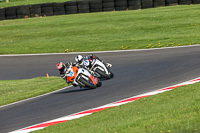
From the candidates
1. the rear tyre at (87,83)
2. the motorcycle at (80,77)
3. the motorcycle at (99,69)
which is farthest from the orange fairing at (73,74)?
the motorcycle at (99,69)

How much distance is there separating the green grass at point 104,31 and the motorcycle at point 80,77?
8665 millimetres

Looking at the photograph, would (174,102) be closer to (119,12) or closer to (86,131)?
(86,131)

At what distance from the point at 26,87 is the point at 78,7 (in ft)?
63.4

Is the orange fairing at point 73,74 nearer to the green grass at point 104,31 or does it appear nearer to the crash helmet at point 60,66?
the crash helmet at point 60,66

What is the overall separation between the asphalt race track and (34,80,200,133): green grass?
70.8 inches

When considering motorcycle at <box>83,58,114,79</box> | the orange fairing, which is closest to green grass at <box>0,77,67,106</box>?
motorcycle at <box>83,58,114,79</box>

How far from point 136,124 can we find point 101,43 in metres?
17.4

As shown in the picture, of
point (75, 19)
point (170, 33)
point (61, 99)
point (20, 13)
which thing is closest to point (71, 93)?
point (61, 99)

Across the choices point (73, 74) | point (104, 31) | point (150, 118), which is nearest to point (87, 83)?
point (73, 74)

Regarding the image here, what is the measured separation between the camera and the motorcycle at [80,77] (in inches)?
512

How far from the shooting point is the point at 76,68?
13.1 metres

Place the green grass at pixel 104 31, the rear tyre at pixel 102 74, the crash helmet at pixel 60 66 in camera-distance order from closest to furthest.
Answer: the crash helmet at pixel 60 66 < the rear tyre at pixel 102 74 < the green grass at pixel 104 31

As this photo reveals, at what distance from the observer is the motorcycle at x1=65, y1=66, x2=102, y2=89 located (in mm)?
12992

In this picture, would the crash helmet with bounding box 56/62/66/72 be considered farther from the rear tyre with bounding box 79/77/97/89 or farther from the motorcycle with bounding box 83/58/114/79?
the motorcycle with bounding box 83/58/114/79
